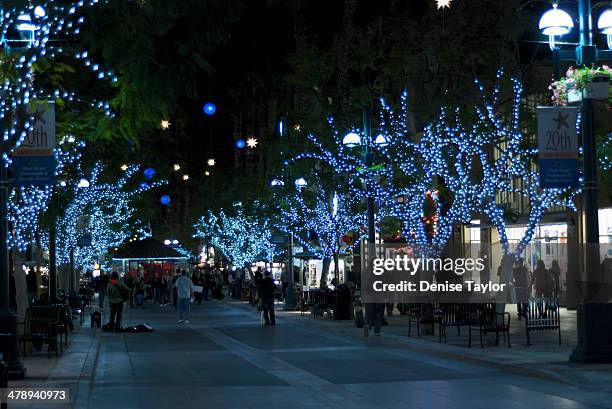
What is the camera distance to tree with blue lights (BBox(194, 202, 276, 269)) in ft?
209

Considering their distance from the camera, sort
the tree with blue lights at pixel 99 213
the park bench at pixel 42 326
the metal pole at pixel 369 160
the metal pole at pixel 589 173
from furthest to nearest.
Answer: the tree with blue lights at pixel 99 213 → the metal pole at pixel 369 160 → the park bench at pixel 42 326 → the metal pole at pixel 589 173

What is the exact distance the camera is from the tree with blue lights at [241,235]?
63.7 m

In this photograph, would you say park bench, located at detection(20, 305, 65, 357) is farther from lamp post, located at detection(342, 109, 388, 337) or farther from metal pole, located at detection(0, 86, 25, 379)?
lamp post, located at detection(342, 109, 388, 337)

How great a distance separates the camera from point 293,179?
4441 cm

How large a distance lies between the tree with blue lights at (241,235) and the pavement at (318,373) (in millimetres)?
32101

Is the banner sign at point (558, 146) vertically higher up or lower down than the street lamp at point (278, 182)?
lower down

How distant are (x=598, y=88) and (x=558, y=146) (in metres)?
1.24

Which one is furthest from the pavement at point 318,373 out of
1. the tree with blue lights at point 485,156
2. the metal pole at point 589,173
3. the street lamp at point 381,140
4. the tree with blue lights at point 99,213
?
the tree with blue lights at point 99,213

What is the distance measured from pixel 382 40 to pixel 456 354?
13.3m

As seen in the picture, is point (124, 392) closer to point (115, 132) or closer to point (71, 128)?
point (115, 132)

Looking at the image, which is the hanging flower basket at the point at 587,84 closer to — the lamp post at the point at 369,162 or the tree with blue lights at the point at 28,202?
the lamp post at the point at 369,162

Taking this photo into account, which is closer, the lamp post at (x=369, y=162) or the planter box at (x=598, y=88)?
the planter box at (x=598, y=88)

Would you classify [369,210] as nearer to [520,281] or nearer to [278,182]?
[520,281]

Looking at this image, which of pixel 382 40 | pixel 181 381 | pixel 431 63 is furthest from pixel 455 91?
pixel 181 381
